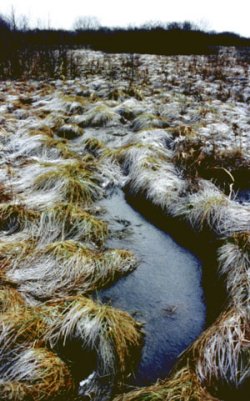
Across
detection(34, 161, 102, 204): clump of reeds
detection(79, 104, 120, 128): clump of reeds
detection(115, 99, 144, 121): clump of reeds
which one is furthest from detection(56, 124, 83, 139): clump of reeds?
detection(34, 161, 102, 204): clump of reeds

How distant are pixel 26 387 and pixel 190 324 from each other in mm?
1279

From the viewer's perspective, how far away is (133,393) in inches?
85.0

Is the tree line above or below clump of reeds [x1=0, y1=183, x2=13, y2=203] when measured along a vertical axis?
above

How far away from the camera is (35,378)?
2.22 m

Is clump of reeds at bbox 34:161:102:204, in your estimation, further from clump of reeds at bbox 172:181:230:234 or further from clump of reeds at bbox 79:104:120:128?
clump of reeds at bbox 79:104:120:128

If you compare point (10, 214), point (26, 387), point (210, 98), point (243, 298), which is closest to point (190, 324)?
point (243, 298)

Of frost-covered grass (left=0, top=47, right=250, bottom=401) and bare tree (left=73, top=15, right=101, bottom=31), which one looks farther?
bare tree (left=73, top=15, right=101, bottom=31)

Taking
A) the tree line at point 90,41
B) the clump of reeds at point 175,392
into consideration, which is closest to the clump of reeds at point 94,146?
the clump of reeds at point 175,392

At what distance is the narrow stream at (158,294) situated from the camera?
2660mm

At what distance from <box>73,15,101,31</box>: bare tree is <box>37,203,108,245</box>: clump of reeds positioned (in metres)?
28.8

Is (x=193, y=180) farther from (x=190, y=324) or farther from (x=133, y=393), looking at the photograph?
(x=133, y=393)

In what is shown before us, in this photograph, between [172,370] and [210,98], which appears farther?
[210,98]

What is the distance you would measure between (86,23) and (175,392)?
1273 inches

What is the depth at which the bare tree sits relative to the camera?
29894mm
